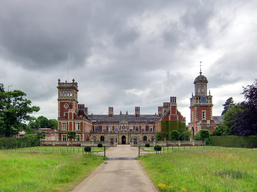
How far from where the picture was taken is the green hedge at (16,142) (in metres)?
43.7

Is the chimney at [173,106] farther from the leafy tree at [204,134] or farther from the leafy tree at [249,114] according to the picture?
the leafy tree at [249,114]

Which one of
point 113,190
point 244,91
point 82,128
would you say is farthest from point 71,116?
point 113,190

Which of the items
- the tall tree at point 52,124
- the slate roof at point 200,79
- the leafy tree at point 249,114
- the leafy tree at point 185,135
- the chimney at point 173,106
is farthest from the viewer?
the tall tree at point 52,124

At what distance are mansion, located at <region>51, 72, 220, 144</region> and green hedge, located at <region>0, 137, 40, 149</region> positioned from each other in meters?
12.4

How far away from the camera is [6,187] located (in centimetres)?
1266

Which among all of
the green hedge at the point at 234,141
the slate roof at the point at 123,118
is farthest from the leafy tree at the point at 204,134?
the slate roof at the point at 123,118

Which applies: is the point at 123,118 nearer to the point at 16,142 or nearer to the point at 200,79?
the point at 200,79

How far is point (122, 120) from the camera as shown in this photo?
8619cm

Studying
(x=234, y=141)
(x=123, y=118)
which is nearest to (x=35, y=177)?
(x=234, y=141)

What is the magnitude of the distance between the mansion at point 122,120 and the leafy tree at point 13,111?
792 inches

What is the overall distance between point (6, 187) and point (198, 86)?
62751 millimetres

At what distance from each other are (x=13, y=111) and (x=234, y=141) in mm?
42923

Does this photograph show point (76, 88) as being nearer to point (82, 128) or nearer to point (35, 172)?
point (82, 128)

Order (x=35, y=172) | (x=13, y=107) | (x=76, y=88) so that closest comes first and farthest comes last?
(x=35, y=172), (x=13, y=107), (x=76, y=88)
